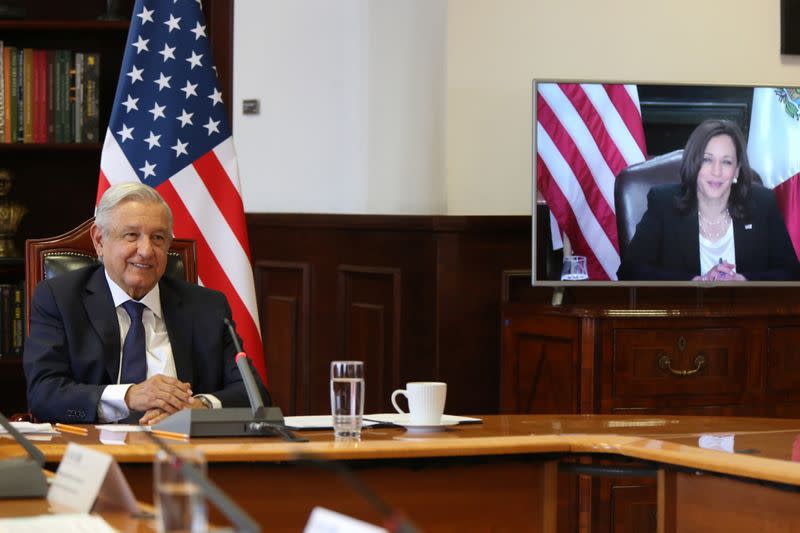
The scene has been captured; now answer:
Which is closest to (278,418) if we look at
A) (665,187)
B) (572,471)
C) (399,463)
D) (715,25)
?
(399,463)

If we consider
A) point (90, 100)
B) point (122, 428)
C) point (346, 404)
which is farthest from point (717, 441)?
point (90, 100)

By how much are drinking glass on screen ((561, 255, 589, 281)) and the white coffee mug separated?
1560mm

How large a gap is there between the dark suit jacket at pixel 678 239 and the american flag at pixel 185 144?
1192 millimetres

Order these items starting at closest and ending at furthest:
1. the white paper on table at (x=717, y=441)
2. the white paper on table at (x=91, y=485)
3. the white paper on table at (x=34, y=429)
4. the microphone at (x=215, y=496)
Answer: the microphone at (x=215, y=496) < the white paper on table at (x=91, y=485) < the white paper on table at (x=717, y=441) < the white paper on table at (x=34, y=429)

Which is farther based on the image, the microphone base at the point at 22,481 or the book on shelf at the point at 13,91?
the book on shelf at the point at 13,91

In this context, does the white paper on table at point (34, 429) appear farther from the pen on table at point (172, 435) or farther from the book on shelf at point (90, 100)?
the book on shelf at point (90, 100)

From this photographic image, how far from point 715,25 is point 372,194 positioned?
1.32m

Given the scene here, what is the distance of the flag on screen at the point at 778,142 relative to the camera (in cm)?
411

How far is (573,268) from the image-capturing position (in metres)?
4.02

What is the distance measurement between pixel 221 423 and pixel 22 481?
64cm

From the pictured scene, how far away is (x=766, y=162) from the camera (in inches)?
162

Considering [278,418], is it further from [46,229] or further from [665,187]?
[46,229]

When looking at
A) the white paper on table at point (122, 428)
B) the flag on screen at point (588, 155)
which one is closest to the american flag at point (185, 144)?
Result: the flag on screen at point (588, 155)

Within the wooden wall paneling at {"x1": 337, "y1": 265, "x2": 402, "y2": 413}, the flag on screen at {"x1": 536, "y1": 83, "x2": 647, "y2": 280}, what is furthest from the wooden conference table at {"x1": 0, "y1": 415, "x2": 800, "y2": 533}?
the wooden wall paneling at {"x1": 337, "y1": 265, "x2": 402, "y2": 413}
